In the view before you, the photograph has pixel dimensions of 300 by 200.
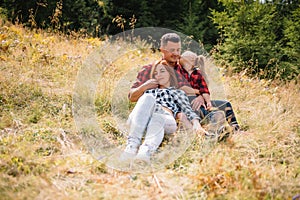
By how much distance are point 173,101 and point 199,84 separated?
1.33ft

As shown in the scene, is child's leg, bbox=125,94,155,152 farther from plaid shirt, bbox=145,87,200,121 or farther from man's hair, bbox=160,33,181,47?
man's hair, bbox=160,33,181,47

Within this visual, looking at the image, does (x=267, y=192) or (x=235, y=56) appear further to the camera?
(x=235, y=56)

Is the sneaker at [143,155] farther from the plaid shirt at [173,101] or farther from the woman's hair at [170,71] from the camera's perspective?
the woman's hair at [170,71]

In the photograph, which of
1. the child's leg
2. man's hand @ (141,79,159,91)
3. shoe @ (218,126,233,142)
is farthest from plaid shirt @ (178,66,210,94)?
the child's leg

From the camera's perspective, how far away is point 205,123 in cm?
264

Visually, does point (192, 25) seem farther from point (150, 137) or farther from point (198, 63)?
point (150, 137)

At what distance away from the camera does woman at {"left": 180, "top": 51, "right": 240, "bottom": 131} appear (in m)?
2.72

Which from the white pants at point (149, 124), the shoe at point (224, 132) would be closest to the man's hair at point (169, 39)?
the white pants at point (149, 124)

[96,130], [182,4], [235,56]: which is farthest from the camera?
[182,4]

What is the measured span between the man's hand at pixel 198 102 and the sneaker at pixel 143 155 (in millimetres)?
812

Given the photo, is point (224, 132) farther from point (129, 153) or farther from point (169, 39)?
point (169, 39)

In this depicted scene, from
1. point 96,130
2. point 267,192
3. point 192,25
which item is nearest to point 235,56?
point 192,25

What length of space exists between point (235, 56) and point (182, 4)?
4.01m

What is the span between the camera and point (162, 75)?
2.62 meters
